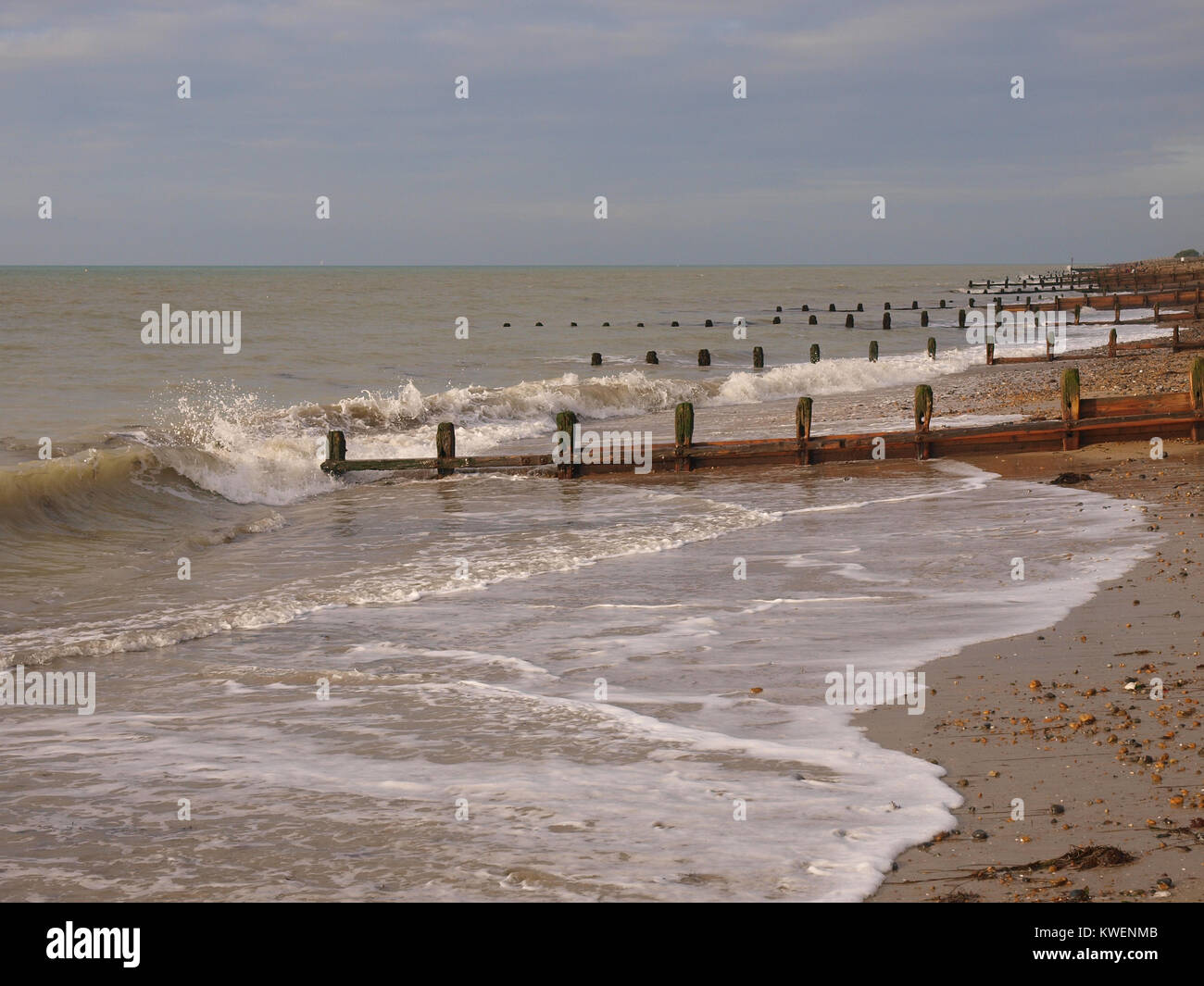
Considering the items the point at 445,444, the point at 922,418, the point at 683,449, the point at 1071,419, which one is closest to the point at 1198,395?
the point at 1071,419

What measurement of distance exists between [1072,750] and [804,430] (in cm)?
→ 1299

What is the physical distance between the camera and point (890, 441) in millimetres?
19781

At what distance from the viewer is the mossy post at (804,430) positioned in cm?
1945

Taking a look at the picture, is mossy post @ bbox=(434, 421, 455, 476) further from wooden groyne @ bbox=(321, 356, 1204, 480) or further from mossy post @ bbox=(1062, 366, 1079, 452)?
mossy post @ bbox=(1062, 366, 1079, 452)

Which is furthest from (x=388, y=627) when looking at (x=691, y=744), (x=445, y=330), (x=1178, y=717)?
(x=445, y=330)

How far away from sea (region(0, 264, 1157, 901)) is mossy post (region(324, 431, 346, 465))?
0.44 metres

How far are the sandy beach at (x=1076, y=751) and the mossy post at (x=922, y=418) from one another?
7.68 metres

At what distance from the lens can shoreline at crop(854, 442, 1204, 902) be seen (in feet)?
17.7

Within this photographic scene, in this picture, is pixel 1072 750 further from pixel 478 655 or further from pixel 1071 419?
pixel 1071 419

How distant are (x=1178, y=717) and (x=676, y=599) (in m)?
4.99

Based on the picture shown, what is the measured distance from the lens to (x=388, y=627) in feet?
35.0

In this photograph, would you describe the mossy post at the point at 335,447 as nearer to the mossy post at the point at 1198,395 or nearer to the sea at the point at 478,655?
the sea at the point at 478,655

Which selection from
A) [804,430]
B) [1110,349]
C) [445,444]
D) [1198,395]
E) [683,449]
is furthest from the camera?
[1110,349]

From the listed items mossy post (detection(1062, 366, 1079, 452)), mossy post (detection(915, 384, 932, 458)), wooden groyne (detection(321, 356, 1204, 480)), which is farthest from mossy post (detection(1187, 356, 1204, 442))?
mossy post (detection(915, 384, 932, 458))
